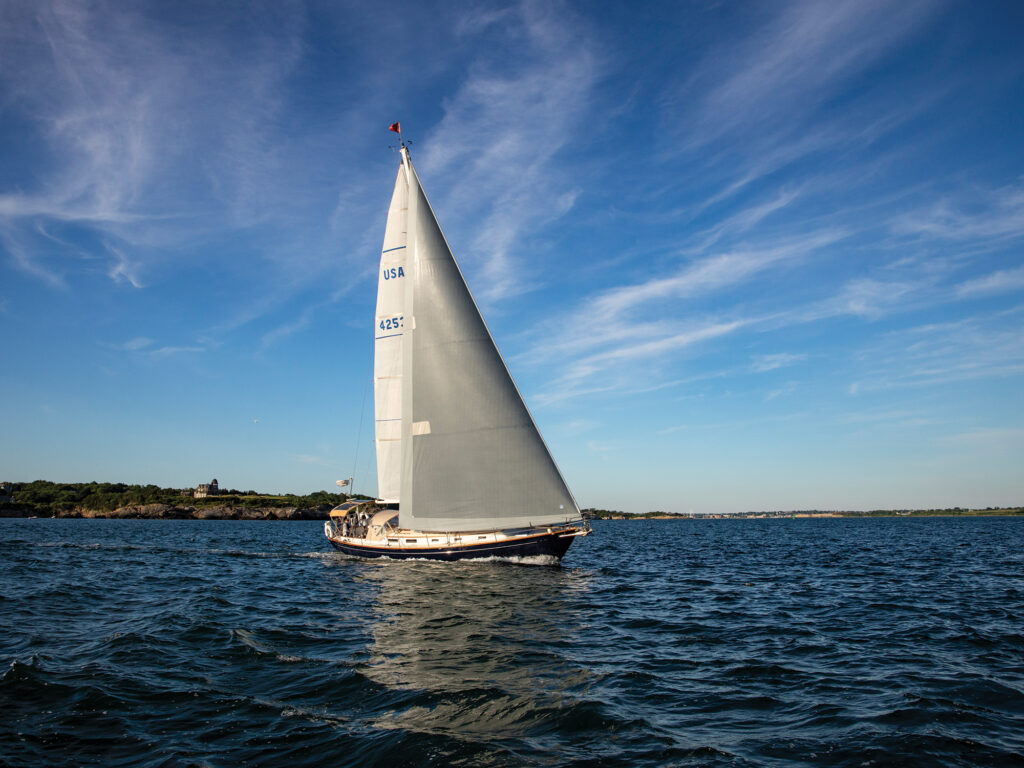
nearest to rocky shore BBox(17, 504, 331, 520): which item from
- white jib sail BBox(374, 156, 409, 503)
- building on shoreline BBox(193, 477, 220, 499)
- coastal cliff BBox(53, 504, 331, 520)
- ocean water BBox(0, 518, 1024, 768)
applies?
coastal cliff BBox(53, 504, 331, 520)

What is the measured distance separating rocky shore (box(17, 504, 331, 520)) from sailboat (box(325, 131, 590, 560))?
117m

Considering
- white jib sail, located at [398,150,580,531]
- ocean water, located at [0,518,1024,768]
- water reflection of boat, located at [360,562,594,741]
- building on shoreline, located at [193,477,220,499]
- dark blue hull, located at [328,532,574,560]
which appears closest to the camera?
ocean water, located at [0,518,1024,768]

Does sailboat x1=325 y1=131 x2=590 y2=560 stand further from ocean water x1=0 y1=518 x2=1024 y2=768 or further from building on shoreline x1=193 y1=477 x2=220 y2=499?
building on shoreline x1=193 y1=477 x2=220 y2=499

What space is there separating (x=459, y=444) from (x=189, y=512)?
139m

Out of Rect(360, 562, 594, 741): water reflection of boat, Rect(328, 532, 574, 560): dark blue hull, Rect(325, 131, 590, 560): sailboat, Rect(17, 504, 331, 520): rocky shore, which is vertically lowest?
Rect(17, 504, 331, 520): rocky shore

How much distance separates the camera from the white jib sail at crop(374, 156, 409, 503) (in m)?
36.6

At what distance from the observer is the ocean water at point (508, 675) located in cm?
775

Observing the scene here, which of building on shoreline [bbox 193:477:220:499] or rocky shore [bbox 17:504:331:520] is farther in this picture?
building on shoreline [bbox 193:477:220:499]

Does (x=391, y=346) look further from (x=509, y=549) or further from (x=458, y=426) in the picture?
(x=509, y=549)

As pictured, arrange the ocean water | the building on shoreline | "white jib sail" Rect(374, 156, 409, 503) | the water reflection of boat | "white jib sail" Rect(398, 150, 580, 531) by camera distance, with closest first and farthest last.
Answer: the ocean water
the water reflection of boat
"white jib sail" Rect(398, 150, 580, 531)
"white jib sail" Rect(374, 156, 409, 503)
the building on shoreline

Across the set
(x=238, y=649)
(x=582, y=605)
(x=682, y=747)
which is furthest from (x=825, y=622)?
(x=238, y=649)

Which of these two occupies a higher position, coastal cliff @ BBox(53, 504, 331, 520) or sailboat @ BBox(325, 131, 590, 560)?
sailboat @ BBox(325, 131, 590, 560)

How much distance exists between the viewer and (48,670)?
35.7 feet

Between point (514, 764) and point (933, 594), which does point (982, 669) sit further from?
point (933, 594)
